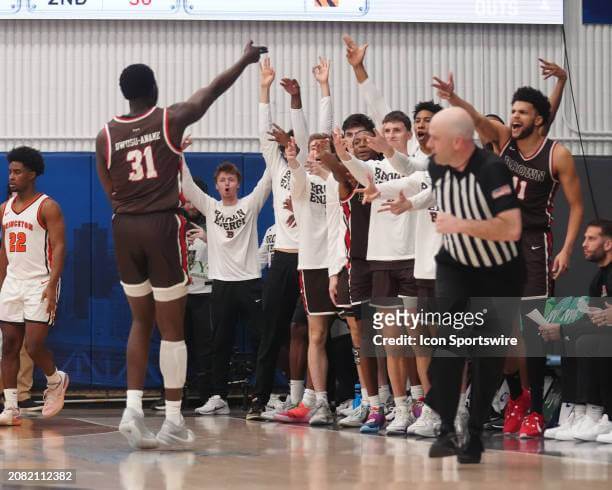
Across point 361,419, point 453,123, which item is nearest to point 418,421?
point 361,419

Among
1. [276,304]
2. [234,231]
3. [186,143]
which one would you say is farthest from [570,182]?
[234,231]

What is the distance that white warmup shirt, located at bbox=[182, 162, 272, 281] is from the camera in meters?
9.86

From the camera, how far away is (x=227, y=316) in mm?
9852

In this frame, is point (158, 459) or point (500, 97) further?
point (500, 97)

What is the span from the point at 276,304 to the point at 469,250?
12.6 ft

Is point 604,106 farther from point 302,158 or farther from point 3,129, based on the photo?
point 3,129

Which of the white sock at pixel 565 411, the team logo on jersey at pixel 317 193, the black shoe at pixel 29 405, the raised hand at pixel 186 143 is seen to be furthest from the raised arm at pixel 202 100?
the black shoe at pixel 29 405

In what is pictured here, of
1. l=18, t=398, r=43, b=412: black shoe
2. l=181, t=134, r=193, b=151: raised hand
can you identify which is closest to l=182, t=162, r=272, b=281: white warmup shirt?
l=181, t=134, r=193, b=151: raised hand

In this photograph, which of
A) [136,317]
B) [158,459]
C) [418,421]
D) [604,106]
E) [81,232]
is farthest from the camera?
[604,106]

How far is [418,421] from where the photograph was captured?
7430 mm

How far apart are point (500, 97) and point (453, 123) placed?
245 inches

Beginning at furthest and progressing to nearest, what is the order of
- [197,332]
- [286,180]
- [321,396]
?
[197,332]
[286,180]
[321,396]

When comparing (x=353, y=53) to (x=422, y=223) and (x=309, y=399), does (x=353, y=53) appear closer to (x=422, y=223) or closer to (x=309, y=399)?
(x=422, y=223)

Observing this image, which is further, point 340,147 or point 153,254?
point 340,147
